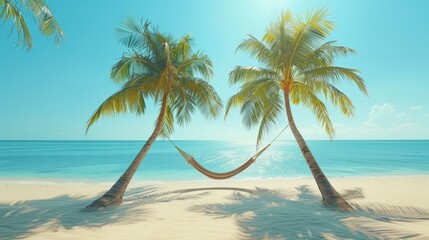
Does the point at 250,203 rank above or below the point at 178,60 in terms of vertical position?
below

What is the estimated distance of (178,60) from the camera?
6000mm

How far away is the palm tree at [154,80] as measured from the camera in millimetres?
5070

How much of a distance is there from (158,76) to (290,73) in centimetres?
317

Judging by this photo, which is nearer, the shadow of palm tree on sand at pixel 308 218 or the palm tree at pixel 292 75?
the shadow of palm tree on sand at pixel 308 218

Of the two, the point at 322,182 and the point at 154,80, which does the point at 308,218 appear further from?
the point at 154,80

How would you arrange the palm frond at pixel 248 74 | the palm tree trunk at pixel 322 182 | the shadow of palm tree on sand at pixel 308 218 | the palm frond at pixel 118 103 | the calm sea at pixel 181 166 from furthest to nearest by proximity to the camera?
the calm sea at pixel 181 166
the palm frond at pixel 248 74
the palm frond at pixel 118 103
the palm tree trunk at pixel 322 182
the shadow of palm tree on sand at pixel 308 218

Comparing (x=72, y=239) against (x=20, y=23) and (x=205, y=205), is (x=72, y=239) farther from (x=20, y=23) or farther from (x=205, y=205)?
(x=20, y=23)

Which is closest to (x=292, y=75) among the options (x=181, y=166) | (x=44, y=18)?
(x=44, y=18)

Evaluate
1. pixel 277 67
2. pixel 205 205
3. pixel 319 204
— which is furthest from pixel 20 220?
→ pixel 277 67

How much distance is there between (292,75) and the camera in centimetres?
557

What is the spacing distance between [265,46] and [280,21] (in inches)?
26.1

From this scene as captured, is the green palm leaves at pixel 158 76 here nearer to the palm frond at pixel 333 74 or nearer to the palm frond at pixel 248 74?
the palm frond at pixel 248 74

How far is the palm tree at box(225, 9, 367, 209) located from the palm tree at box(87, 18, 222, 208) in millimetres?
865

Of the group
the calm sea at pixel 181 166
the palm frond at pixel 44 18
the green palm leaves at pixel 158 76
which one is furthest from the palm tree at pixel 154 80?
the calm sea at pixel 181 166
